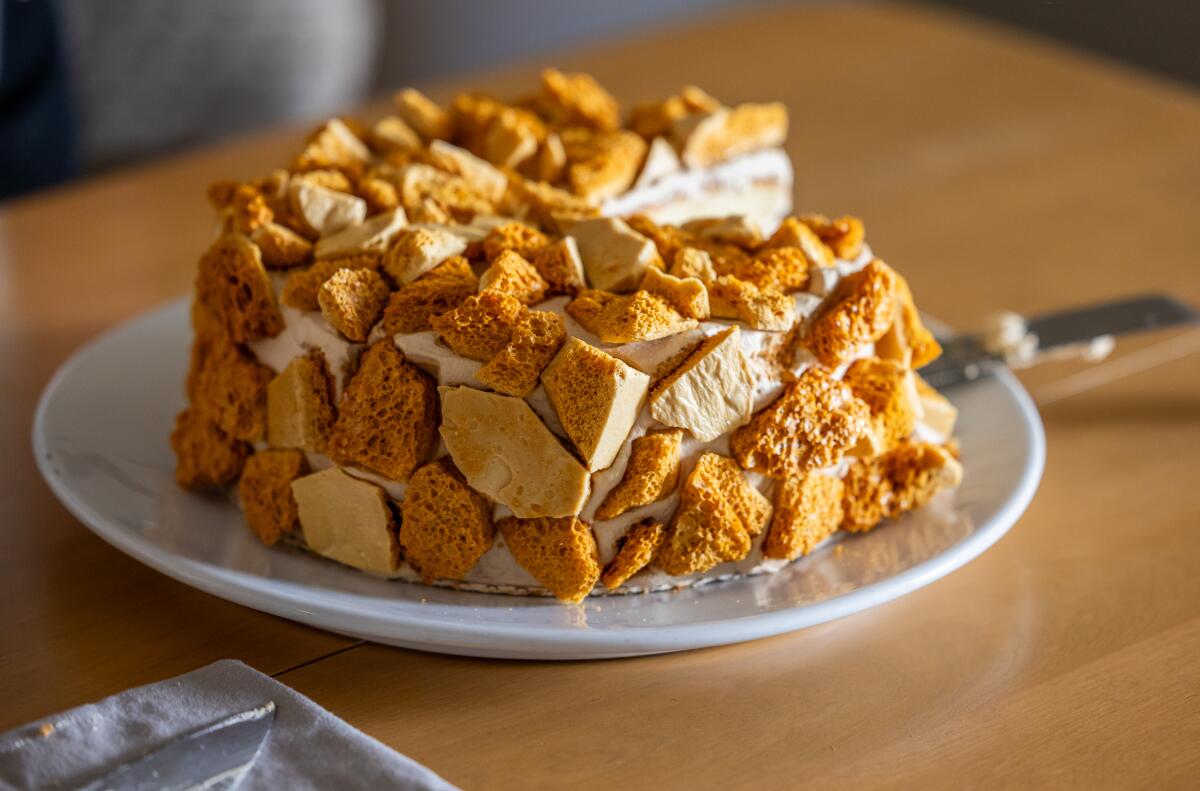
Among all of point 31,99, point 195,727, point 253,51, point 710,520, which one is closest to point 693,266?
point 710,520

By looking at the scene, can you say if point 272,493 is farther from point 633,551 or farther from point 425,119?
point 425,119

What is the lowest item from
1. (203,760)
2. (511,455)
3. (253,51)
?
(253,51)

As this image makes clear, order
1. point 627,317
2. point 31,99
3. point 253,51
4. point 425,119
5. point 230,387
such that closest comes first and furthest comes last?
point 627,317 < point 230,387 < point 425,119 < point 31,99 < point 253,51

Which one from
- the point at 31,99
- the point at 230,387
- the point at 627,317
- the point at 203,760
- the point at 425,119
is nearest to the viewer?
the point at 203,760

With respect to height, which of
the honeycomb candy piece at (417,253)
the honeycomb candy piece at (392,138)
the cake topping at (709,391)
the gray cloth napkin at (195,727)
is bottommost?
the gray cloth napkin at (195,727)

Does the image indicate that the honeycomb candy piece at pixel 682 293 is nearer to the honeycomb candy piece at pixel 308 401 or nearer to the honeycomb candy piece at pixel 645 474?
the honeycomb candy piece at pixel 645 474

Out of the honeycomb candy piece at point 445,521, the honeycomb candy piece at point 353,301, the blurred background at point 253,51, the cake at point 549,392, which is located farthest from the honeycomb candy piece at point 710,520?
the blurred background at point 253,51
